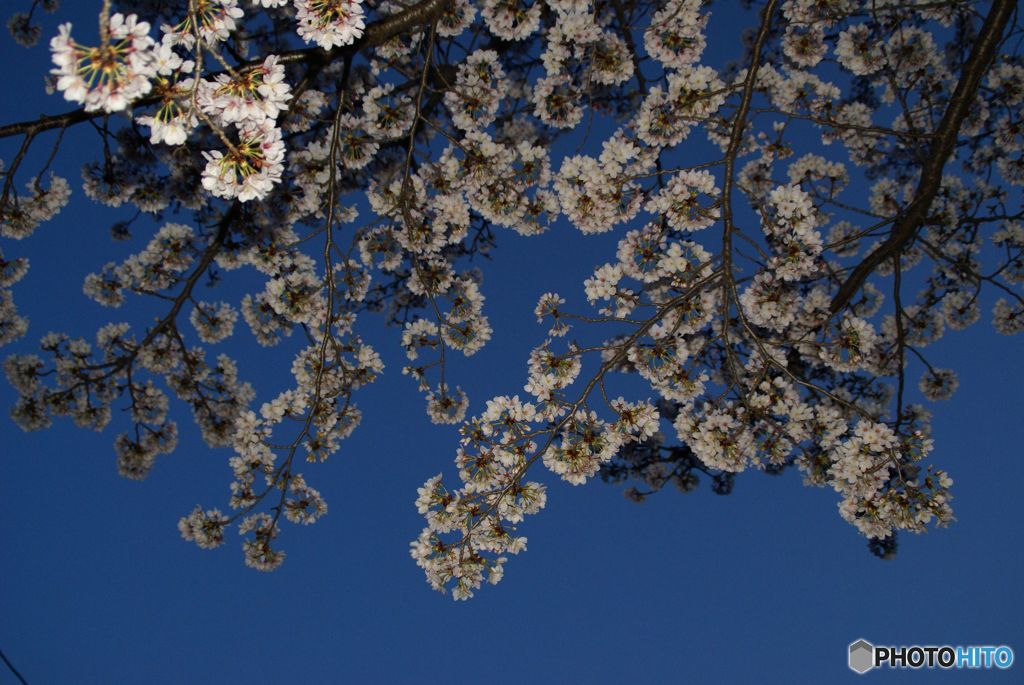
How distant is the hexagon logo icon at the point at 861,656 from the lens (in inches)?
282

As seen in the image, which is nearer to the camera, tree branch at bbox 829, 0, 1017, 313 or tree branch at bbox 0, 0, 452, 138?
tree branch at bbox 0, 0, 452, 138

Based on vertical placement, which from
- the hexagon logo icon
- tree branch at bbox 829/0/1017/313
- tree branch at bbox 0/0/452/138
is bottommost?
the hexagon logo icon

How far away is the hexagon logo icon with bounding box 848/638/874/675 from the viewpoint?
23.5 feet

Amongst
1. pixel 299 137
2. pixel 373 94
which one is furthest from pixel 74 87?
pixel 299 137

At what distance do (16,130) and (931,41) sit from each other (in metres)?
7.17

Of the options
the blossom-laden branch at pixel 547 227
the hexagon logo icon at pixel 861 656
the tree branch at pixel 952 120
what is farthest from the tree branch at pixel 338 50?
the hexagon logo icon at pixel 861 656

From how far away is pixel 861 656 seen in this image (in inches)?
287

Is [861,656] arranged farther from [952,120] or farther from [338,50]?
[338,50]

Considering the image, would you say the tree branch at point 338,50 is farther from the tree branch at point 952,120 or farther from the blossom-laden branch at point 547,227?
the tree branch at point 952,120

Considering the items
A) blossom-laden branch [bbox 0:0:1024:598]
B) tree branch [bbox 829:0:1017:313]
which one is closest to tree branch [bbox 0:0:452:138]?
blossom-laden branch [bbox 0:0:1024:598]

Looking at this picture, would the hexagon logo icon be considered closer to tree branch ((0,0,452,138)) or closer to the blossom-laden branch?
the blossom-laden branch

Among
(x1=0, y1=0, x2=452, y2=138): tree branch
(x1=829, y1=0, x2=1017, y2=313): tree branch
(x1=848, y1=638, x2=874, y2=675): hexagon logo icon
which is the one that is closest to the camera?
(x1=0, y1=0, x2=452, y2=138): tree branch

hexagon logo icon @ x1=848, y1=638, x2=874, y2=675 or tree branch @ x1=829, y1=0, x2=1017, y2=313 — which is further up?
tree branch @ x1=829, y1=0, x2=1017, y2=313

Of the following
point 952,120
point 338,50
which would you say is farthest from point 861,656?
point 338,50
